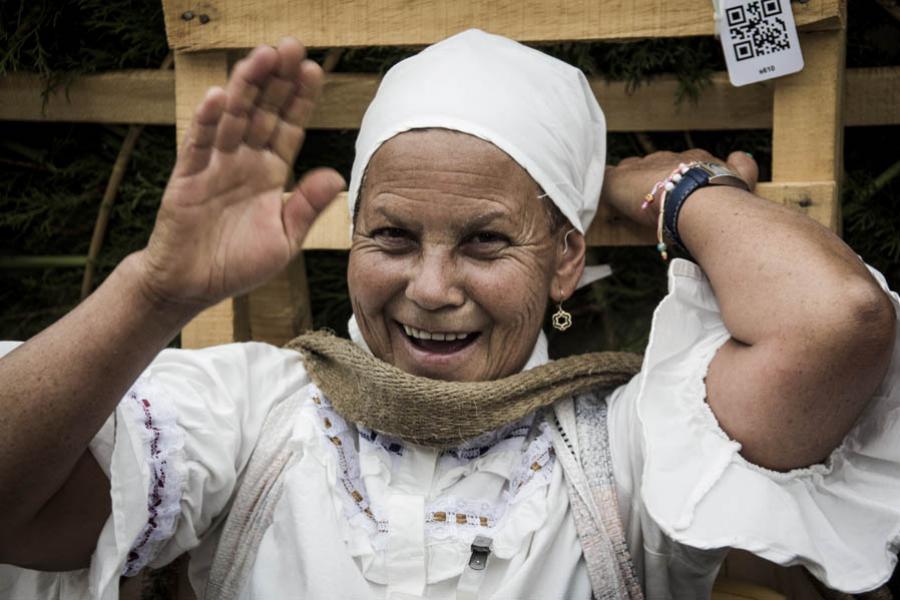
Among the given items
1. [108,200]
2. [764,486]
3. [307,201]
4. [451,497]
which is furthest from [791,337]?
[108,200]

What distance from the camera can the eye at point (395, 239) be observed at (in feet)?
6.20

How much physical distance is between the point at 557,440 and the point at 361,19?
92 cm

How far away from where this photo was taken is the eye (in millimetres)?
1889

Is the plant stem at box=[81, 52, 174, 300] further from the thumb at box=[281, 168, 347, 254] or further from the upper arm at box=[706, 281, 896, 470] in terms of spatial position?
the upper arm at box=[706, 281, 896, 470]

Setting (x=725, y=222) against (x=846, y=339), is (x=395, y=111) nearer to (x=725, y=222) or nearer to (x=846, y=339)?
(x=725, y=222)

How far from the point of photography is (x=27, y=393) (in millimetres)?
1427

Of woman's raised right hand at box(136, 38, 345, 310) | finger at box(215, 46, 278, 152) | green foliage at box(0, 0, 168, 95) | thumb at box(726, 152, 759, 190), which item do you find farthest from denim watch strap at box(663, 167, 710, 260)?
green foliage at box(0, 0, 168, 95)

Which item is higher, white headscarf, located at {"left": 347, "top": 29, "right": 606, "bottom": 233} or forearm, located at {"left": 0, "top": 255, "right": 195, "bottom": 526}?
white headscarf, located at {"left": 347, "top": 29, "right": 606, "bottom": 233}

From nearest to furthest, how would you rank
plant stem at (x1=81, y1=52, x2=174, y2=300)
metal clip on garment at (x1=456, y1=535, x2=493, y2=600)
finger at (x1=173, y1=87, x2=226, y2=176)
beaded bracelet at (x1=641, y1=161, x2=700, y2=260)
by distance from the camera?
finger at (x1=173, y1=87, x2=226, y2=176) → metal clip on garment at (x1=456, y1=535, x2=493, y2=600) → beaded bracelet at (x1=641, y1=161, x2=700, y2=260) → plant stem at (x1=81, y1=52, x2=174, y2=300)

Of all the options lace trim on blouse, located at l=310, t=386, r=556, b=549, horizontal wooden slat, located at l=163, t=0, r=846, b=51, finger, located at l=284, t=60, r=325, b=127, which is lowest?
lace trim on blouse, located at l=310, t=386, r=556, b=549

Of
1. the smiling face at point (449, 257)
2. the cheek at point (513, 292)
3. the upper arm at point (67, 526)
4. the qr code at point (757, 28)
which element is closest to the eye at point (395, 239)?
the smiling face at point (449, 257)

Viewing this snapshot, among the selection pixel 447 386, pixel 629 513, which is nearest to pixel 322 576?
pixel 447 386

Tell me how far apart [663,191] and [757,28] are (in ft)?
1.17

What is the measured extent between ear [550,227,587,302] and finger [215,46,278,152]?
2.59ft
